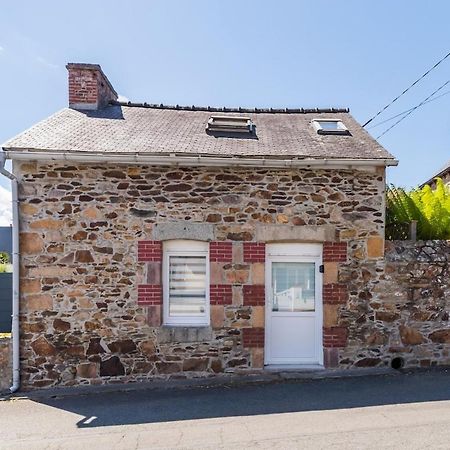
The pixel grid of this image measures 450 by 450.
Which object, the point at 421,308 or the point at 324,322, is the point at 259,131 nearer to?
the point at 324,322

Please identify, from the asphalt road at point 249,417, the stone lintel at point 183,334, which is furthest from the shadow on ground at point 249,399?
the stone lintel at point 183,334

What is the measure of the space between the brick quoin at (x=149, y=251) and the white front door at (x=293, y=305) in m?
1.84

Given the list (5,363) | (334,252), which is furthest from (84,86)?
(334,252)

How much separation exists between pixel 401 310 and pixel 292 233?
2290 millimetres

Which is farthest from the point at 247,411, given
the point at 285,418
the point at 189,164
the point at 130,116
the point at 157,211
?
the point at 130,116

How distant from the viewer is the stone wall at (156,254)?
653 centimetres

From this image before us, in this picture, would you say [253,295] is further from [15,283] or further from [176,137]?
[15,283]

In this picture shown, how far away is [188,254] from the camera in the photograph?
22.6 ft

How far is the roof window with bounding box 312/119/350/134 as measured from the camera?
803cm

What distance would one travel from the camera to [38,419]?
5.30m

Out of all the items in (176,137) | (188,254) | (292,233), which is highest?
(176,137)

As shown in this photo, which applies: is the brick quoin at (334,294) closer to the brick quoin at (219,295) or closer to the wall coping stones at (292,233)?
the wall coping stones at (292,233)

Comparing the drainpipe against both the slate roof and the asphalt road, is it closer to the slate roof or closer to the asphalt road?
the asphalt road

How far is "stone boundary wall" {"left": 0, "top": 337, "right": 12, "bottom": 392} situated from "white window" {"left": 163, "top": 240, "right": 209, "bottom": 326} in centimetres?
252
